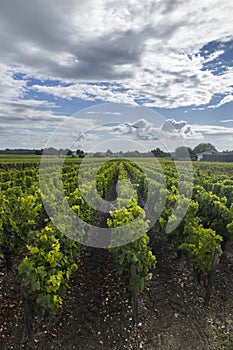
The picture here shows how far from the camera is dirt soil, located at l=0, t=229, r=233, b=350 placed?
192 inches

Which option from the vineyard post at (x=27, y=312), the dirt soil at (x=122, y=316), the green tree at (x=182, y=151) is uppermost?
the green tree at (x=182, y=151)

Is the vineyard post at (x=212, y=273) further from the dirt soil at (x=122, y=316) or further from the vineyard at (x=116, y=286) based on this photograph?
the dirt soil at (x=122, y=316)

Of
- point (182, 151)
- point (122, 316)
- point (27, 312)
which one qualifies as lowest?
point (122, 316)

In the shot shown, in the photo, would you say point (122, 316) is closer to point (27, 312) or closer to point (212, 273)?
point (27, 312)

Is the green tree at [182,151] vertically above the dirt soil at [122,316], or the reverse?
the green tree at [182,151]

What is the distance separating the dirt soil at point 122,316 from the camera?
4879 millimetres

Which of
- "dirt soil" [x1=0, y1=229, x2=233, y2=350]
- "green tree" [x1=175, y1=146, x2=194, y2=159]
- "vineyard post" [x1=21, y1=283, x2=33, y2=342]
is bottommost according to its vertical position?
"dirt soil" [x1=0, y1=229, x2=233, y2=350]

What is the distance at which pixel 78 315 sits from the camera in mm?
5492

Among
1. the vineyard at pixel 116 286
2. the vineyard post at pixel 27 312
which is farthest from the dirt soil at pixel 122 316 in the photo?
the vineyard post at pixel 27 312

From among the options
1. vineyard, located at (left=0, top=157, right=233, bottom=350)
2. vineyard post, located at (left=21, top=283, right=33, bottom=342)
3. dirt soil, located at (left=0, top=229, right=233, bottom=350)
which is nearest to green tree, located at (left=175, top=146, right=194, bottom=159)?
vineyard, located at (left=0, top=157, right=233, bottom=350)

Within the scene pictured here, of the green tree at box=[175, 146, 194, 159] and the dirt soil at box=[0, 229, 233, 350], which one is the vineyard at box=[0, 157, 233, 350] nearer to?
the dirt soil at box=[0, 229, 233, 350]

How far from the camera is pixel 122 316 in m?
5.48

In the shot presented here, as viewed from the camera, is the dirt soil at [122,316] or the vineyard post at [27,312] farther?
the dirt soil at [122,316]

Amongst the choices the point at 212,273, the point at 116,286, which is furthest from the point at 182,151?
the point at 116,286
